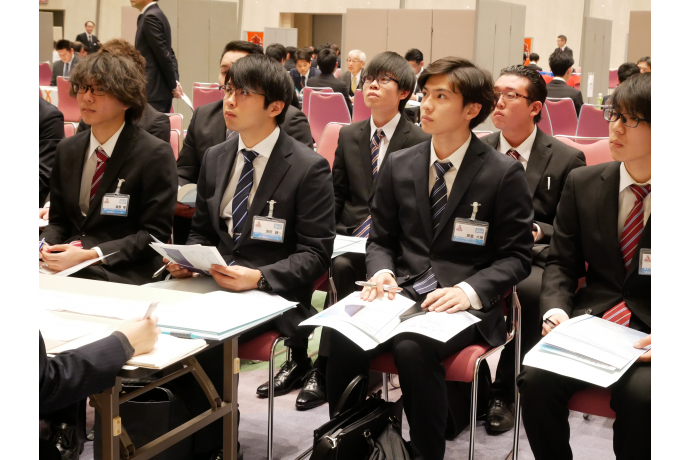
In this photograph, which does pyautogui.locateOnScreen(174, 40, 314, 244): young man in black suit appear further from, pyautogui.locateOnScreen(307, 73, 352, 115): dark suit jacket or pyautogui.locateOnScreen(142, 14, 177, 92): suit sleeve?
pyautogui.locateOnScreen(307, 73, 352, 115): dark suit jacket

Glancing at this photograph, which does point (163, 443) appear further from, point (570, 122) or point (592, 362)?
point (570, 122)

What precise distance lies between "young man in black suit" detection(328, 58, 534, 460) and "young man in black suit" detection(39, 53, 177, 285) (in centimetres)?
87

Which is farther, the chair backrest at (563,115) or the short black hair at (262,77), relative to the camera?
the chair backrest at (563,115)

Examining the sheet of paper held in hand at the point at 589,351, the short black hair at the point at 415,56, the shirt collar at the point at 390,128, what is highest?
the short black hair at the point at 415,56

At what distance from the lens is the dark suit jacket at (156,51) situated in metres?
5.93

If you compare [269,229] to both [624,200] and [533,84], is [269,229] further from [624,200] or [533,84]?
[533,84]

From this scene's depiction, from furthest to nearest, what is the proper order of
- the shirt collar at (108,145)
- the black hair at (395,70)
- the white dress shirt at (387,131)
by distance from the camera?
the black hair at (395,70) < the white dress shirt at (387,131) < the shirt collar at (108,145)

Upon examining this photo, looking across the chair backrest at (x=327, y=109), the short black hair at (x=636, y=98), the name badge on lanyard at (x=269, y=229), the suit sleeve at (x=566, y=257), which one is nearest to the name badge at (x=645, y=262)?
the suit sleeve at (x=566, y=257)

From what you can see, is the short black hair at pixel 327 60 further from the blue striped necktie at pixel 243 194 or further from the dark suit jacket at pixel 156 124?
the blue striped necktie at pixel 243 194

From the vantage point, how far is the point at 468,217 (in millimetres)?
2398

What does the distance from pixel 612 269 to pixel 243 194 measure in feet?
4.29

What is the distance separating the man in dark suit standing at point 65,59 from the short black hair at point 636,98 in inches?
447

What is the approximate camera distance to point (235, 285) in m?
2.32
